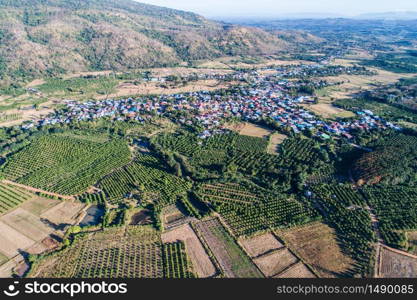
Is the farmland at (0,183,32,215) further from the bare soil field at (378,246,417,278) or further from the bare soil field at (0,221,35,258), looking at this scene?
the bare soil field at (378,246,417,278)

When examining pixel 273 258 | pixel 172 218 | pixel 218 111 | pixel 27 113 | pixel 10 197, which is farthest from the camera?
pixel 218 111

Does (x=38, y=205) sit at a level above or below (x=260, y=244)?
below

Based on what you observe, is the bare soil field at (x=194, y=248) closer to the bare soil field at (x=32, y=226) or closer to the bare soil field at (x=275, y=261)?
the bare soil field at (x=275, y=261)

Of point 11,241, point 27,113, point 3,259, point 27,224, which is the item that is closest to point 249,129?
point 27,224

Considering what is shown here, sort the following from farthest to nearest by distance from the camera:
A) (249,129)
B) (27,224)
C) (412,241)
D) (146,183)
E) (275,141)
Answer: (249,129) → (275,141) → (146,183) → (27,224) → (412,241)

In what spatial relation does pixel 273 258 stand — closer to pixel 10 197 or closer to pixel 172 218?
Answer: pixel 172 218

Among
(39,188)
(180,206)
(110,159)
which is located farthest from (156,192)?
(39,188)

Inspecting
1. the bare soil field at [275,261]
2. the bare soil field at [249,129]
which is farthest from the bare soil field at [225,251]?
the bare soil field at [249,129]

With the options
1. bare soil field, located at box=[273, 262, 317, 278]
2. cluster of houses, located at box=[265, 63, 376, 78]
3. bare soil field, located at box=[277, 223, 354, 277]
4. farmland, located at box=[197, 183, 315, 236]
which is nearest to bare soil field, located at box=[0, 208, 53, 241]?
farmland, located at box=[197, 183, 315, 236]
